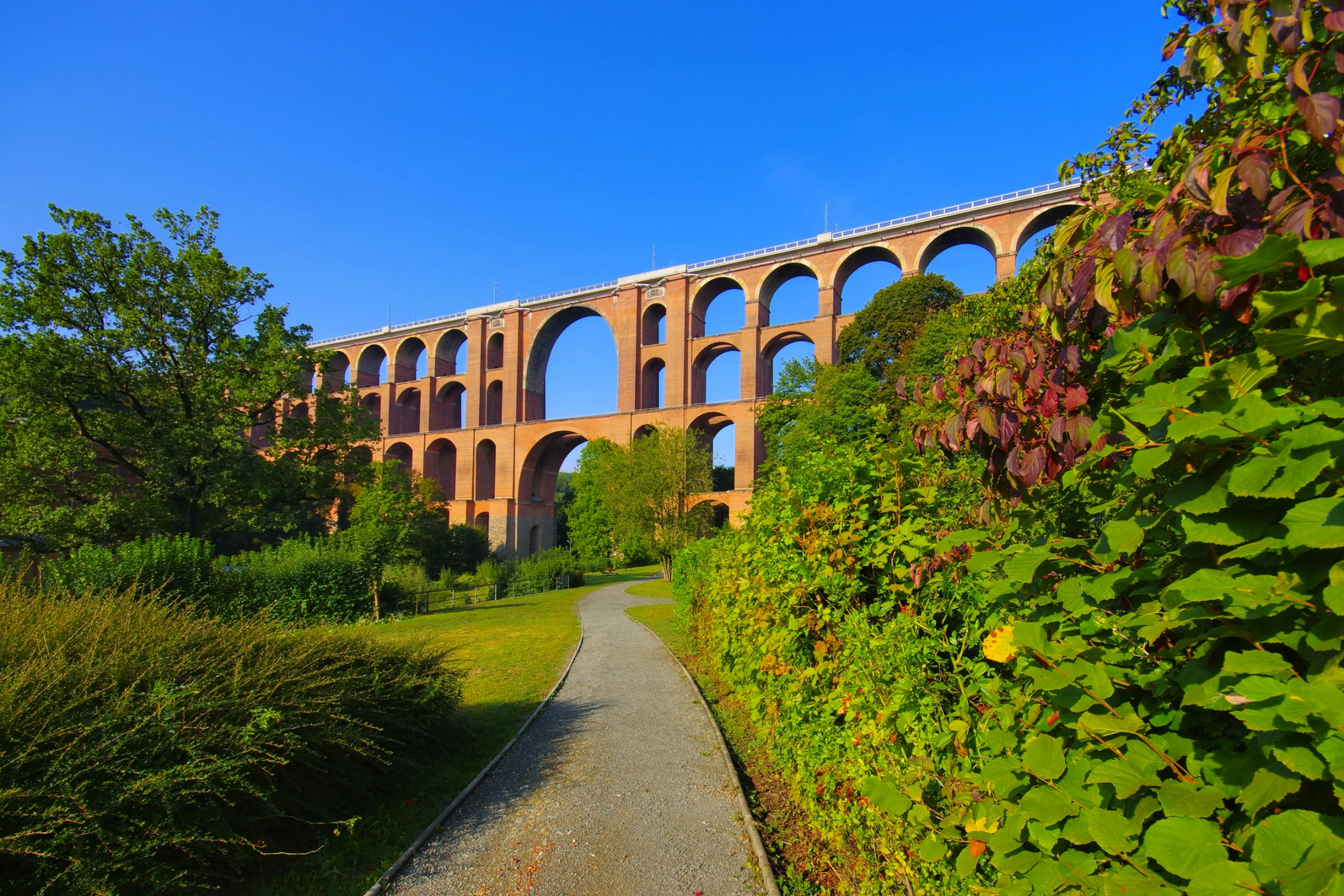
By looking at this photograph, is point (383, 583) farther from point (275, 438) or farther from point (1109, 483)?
point (1109, 483)

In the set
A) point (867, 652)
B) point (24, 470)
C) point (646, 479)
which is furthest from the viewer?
point (646, 479)

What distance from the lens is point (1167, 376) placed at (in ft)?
4.73

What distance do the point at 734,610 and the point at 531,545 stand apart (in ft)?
132

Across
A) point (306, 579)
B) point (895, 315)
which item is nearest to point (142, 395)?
point (306, 579)

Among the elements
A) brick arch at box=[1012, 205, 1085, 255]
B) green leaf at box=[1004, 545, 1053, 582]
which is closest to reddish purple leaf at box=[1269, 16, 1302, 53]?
green leaf at box=[1004, 545, 1053, 582]

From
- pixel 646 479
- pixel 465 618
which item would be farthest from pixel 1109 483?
pixel 646 479

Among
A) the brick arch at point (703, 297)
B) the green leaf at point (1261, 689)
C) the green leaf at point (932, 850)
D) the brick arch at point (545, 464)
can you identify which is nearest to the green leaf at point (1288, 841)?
the green leaf at point (1261, 689)

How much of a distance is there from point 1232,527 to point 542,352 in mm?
46477

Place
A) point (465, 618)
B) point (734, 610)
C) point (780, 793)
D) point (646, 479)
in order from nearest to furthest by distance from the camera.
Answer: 1. point (780, 793)
2. point (734, 610)
3. point (465, 618)
4. point (646, 479)

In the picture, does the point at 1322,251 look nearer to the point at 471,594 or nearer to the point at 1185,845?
the point at 1185,845

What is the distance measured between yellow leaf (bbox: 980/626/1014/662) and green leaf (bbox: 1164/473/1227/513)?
83 centimetres

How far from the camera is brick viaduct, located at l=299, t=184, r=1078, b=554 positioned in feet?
115

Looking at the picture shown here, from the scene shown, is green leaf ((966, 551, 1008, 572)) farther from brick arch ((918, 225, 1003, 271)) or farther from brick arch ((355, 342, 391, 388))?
brick arch ((355, 342, 391, 388))

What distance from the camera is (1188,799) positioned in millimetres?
1017
